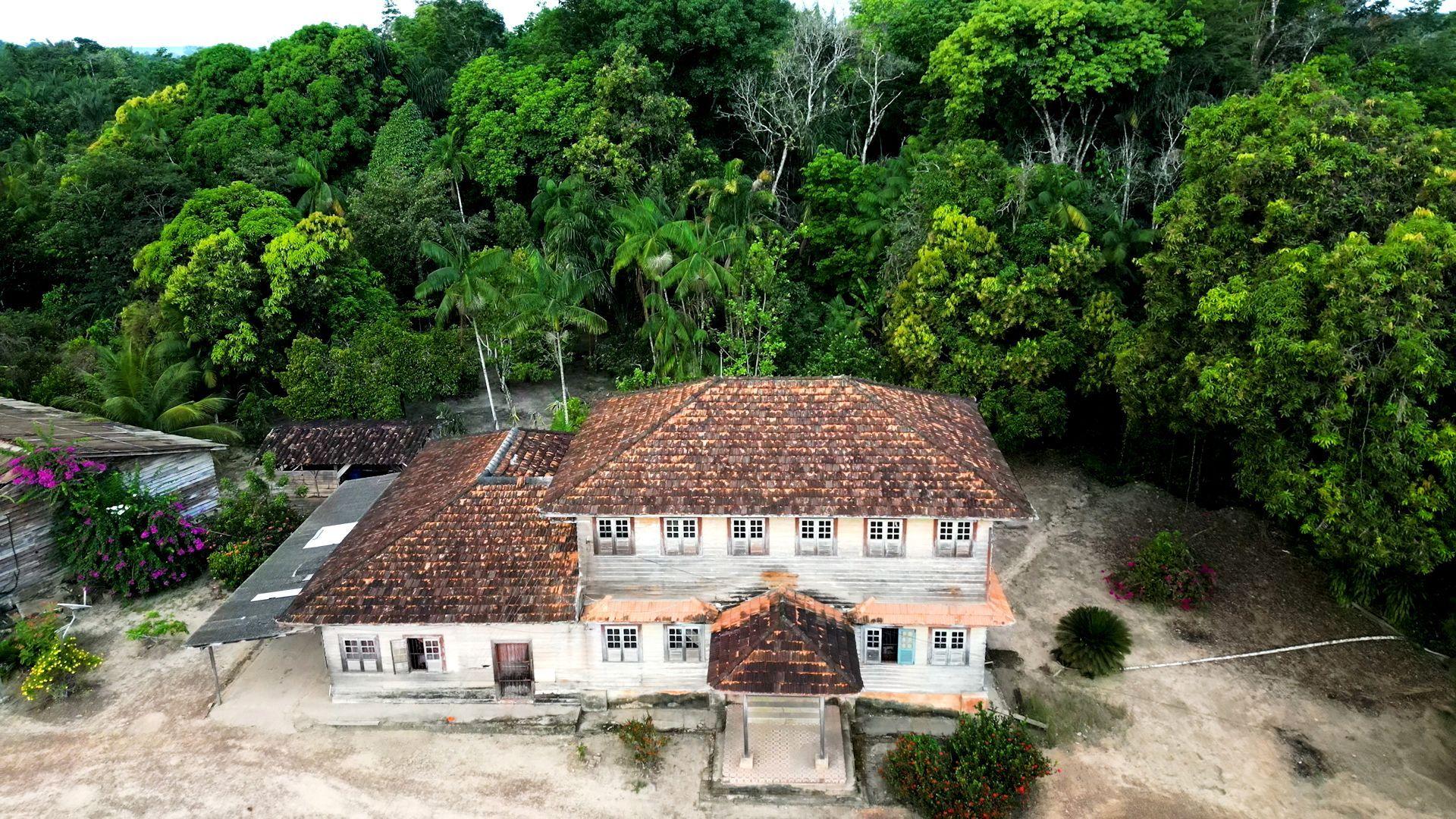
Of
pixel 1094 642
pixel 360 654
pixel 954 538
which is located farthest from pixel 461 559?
pixel 1094 642

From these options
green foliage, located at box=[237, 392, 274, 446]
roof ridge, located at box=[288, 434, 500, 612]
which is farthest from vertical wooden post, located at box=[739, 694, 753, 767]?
green foliage, located at box=[237, 392, 274, 446]

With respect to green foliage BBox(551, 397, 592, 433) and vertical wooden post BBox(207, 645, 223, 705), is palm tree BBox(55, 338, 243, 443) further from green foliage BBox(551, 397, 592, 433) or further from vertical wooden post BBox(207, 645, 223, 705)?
vertical wooden post BBox(207, 645, 223, 705)

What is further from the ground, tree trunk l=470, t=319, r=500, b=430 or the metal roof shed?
tree trunk l=470, t=319, r=500, b=430

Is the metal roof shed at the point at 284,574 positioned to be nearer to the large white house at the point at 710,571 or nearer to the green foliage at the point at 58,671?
the large white house at the point at 710,571

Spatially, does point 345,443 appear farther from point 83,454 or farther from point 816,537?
point 816,537

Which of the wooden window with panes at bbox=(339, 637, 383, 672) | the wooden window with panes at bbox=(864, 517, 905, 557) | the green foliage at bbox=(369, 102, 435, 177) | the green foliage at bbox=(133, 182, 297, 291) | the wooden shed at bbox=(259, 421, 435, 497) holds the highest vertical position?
the green foliage at bbox=(369, 102, 435, 177)

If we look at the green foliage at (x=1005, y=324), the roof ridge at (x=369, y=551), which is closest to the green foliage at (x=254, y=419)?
the roof ridge at (x=369, y=551)
